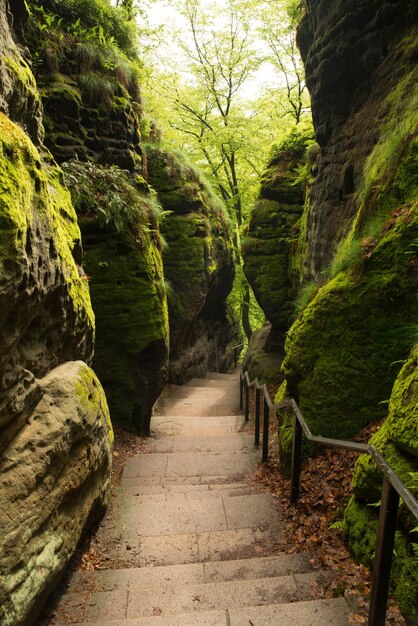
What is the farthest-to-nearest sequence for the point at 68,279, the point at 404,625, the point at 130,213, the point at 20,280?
1. the point at 130,213
2. the point at 68,279
3. the point at 20,280
4. the point at 404,625

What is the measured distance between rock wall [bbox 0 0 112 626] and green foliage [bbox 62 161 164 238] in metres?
2.28

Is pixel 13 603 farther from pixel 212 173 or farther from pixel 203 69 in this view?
pixel 203 69

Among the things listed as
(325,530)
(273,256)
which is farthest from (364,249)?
(273,256)

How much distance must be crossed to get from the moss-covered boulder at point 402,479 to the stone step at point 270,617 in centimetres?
46

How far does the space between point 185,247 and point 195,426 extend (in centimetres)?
640

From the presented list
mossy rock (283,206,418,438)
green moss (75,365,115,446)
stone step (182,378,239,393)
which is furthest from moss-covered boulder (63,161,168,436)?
stone step (182,378,239,393)

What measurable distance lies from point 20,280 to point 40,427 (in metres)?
1.25

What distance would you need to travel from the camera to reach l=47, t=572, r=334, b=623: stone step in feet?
10.6

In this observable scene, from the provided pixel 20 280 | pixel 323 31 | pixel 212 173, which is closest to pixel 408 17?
pixel 323 31

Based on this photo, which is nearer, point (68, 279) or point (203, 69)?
point (68, 279)

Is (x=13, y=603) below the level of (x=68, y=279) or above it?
A: below

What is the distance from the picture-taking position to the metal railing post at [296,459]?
4.58 metres

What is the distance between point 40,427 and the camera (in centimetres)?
329

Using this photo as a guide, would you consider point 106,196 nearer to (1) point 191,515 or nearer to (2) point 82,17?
(2) point 82,17
